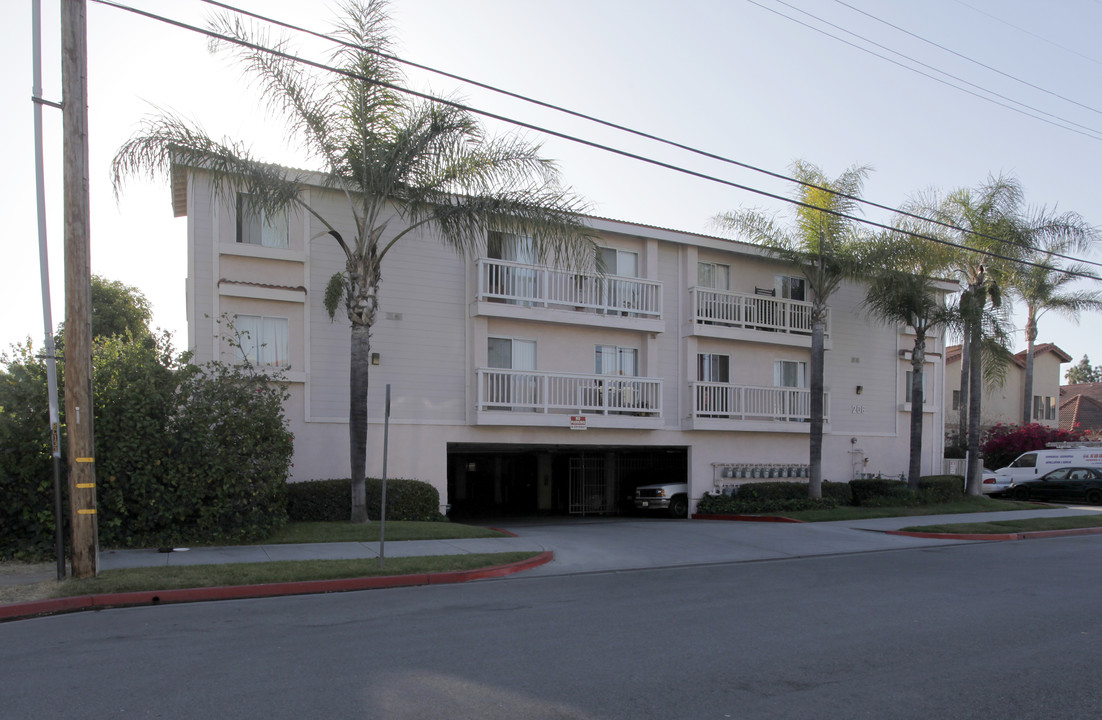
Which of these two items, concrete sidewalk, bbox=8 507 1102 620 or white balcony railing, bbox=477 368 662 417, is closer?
concrete sidewalk, bbox=8 507 1102 620

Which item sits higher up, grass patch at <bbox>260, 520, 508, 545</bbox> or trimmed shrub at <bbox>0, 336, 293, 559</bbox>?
trimmed shrub at <bbox>0, 336, 293, 559</bbox>

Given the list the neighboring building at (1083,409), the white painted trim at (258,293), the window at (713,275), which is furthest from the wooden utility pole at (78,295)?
the neighboring building at (1083,409)

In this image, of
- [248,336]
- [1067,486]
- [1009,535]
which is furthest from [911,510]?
[248,336]

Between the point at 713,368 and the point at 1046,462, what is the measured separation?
15953 millimetres

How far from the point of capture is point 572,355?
21922 mm

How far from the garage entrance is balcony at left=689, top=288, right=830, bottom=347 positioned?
3.86 metres

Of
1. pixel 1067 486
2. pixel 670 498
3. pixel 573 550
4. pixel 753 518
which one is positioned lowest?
pixel 1067 486

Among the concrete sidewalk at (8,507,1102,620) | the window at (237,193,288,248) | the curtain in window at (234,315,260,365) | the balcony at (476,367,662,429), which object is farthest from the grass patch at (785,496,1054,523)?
the window at (237,193,288,248)

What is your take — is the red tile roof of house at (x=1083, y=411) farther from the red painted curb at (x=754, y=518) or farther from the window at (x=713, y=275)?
the red painted curb at (x=754, y=518)

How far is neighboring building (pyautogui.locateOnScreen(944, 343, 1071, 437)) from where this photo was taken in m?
47.4

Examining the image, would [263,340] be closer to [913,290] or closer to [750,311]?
[750,311]

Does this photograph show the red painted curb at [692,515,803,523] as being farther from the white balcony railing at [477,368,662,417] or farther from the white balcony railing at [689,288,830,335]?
the white balcony railing at [689,288,830,335]

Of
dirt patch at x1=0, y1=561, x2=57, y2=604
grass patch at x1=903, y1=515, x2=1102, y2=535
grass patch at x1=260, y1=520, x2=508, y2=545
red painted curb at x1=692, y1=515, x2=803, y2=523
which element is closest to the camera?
dirt patch at x1=0, y1=561, x2=57, y2=604

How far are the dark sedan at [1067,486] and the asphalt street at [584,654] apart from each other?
71.6 ft
